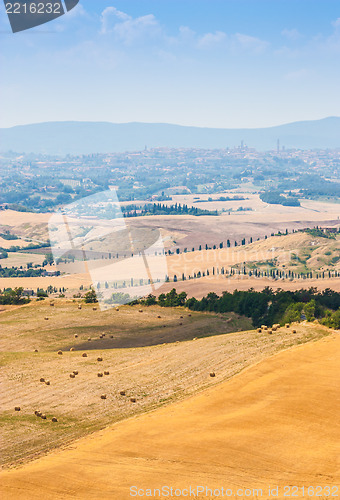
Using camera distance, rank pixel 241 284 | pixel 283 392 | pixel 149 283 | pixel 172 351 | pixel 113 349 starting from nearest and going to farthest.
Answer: pixel 283 392, pixel 172 351, pixel 113 349, pixel 241 284, pixel 149 283

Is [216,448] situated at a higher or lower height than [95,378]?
higher

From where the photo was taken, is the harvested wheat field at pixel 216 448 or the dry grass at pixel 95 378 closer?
the harvested wheat field at pixel 216 448

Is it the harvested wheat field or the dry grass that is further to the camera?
the dry grass

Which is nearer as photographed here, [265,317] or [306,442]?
[306,442]

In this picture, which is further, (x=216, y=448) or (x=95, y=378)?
(x=95, y=378)

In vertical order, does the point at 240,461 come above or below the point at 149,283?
above

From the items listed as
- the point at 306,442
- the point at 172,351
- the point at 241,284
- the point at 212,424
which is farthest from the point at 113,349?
the point at 241,284

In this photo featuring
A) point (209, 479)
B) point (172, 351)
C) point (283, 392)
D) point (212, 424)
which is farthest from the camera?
point (172, 351)

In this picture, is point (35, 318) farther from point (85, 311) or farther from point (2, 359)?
point (2, 359)
